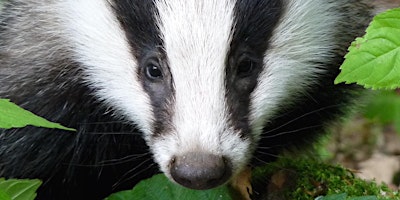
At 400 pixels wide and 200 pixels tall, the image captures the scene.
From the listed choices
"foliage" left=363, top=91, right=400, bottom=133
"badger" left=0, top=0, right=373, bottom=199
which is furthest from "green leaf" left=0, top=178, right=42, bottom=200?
"foliage" left=363, top=91, right=400, bottom=133

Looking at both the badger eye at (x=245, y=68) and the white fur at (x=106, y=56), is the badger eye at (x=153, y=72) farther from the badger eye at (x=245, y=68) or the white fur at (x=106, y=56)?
the badger eye at (x=245, y=68)

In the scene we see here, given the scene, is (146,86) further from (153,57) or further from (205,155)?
(205,155)

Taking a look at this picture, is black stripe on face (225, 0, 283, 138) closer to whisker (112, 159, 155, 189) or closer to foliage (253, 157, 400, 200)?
foliage (253, 157, 400, 200)

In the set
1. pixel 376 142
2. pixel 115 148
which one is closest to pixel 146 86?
pixel 115 148

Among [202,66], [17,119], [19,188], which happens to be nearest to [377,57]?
[202,66]

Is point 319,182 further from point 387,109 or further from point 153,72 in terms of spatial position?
point 387,109

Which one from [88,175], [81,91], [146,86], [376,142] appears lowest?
[376,142]

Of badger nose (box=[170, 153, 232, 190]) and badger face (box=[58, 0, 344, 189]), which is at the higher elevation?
badger face (box=[58, 0, 344, 189])

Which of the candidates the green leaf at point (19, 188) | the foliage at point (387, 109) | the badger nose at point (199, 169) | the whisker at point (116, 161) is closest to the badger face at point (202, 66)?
the badger nose at point (199, 169)
